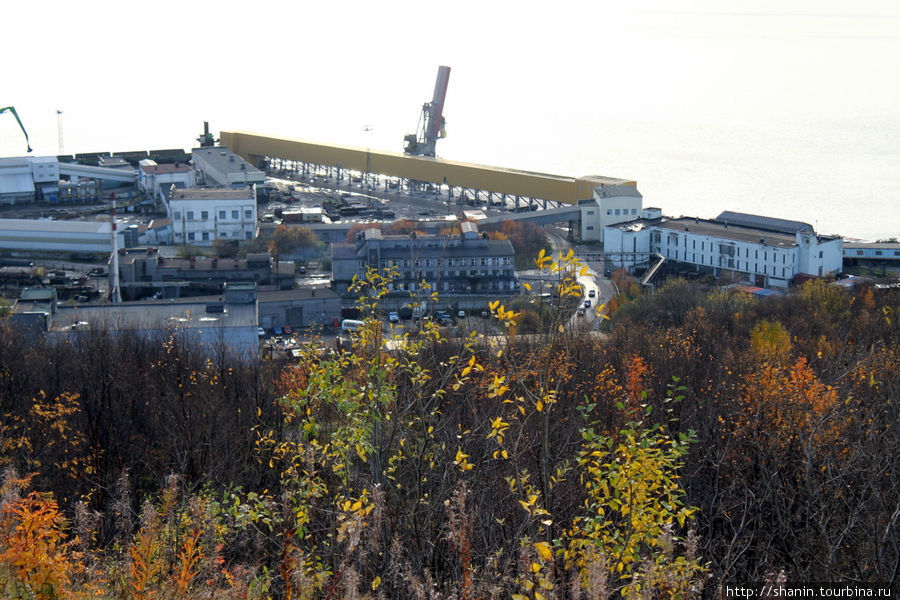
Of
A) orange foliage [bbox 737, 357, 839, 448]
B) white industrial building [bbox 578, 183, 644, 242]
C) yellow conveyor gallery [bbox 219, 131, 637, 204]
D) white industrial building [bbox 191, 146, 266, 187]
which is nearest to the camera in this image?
orange foliage [bbox 737, 357, 839, 448]

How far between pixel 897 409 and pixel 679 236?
458cm

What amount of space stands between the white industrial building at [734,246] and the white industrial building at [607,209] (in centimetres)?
24

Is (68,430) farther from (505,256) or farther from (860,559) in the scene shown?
(505,256)

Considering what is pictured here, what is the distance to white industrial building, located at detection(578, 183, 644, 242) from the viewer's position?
761 centimetres

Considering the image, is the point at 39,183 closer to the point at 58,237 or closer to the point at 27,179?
the point at 27,179

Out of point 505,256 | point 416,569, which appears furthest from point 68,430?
point 505,256

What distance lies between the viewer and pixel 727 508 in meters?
1.91

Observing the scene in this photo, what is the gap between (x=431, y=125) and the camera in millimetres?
10289

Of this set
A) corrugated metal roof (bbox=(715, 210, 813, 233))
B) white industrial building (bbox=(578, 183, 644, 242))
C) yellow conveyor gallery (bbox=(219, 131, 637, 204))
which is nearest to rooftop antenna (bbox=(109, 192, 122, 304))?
white industrial building (bbox=(578, 183, 644, 242))

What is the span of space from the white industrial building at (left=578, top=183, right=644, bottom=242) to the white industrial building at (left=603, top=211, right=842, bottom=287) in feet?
0.80

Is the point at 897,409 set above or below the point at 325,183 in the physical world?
below

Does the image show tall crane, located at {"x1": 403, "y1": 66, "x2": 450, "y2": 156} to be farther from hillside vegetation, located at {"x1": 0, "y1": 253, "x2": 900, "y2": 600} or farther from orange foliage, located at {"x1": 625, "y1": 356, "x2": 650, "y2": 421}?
orange foliage, located at {"x1": 625, "y1": 356, "x2": 650, "y2": 421}

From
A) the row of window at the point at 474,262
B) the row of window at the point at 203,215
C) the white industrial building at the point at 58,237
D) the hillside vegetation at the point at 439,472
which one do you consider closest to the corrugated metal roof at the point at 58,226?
the white industrial building at the point at 58,237

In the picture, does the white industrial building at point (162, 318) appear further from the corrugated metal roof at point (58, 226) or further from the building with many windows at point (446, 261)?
the corrugated metal roof at point (58, 226)
